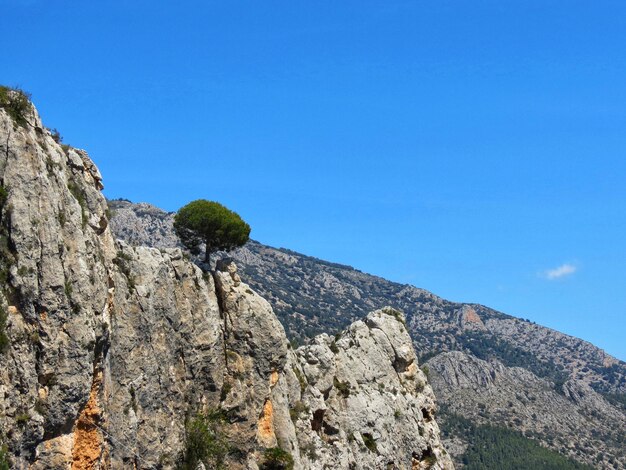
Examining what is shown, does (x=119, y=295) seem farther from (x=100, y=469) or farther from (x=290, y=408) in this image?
(x=290, y=408)

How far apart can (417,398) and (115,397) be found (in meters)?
37.2

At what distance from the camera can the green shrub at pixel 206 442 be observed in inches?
1661

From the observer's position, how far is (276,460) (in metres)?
47.4

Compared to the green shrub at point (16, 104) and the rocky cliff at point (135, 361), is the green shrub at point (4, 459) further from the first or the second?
the green shrub at point (16, 104)

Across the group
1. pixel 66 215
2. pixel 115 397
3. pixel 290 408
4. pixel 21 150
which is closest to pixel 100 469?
pixel 115 397

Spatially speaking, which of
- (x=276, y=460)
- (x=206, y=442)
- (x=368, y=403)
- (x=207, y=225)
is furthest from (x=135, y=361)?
(x=368, y=403)

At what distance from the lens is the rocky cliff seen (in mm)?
31891

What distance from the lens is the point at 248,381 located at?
48.2 metres

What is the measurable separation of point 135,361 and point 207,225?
16.6 m

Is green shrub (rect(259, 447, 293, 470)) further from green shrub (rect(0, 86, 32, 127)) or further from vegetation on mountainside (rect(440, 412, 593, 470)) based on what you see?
vegetation on mountainside (rect(440, 412, 593, 470))

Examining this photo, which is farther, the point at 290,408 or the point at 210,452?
the point at 290,408

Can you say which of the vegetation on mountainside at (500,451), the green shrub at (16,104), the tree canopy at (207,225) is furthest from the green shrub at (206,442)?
the vegetation on mountainside at (500,451)

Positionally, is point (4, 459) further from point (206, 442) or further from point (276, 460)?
point (276, 460)

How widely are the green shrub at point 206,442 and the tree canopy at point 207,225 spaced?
12924 mm
